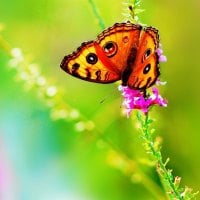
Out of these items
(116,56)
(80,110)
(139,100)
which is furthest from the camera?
(80,110)

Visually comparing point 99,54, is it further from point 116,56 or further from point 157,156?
point 157,156

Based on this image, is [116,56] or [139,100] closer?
[139,100]

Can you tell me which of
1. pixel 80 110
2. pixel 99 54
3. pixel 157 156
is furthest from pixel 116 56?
pixel 80 110

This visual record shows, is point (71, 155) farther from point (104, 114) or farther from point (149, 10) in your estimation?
point (149, 10)

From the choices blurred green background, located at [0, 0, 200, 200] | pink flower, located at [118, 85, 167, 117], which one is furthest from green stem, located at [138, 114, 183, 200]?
blurred green background, located at [0, 0, 200, 200]

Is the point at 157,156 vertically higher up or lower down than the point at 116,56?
lower down

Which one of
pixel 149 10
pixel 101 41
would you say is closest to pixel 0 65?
pixel 149 10

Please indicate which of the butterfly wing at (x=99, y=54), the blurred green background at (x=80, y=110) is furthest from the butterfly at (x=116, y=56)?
the blurred green background at (x=80, y=110)
